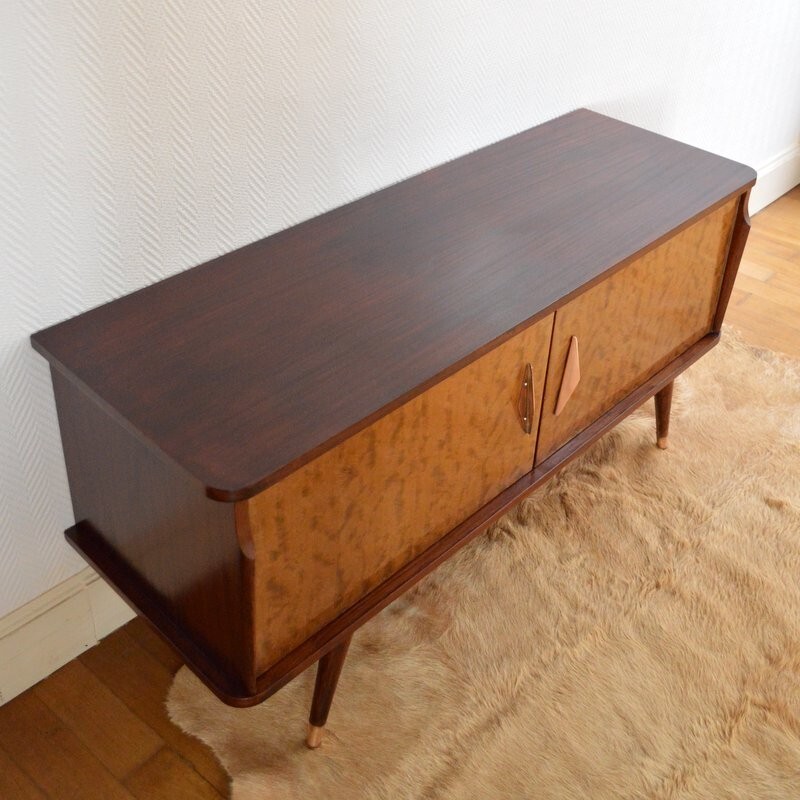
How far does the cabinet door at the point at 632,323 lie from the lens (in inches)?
49.8

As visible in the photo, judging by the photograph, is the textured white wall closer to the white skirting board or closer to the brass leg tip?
the white skirting board

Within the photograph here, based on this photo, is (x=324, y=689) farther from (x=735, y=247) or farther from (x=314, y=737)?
(x=735, y=247)

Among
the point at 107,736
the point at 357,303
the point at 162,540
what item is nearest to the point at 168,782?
the point at 107,736

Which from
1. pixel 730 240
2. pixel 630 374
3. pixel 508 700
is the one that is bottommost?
pixel 508 700

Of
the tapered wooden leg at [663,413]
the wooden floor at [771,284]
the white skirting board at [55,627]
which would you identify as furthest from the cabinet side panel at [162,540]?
the wooden floor at [771,284]

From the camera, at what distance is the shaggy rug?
1202 mm

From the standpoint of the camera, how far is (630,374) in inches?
57.1

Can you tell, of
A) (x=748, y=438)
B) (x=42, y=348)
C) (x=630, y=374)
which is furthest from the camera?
(x=748, y=438)

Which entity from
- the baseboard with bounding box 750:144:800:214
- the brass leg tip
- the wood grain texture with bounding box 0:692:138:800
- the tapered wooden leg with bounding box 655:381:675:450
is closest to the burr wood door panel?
the brass leg tip

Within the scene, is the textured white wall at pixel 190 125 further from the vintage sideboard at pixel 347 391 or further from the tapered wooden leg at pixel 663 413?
the tapered wooden leg at pixel 663 413

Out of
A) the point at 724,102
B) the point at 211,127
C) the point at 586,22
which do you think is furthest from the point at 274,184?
the point at 724,102

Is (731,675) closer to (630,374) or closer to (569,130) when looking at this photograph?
(630,374)

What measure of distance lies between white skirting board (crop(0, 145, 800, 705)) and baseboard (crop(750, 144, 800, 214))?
174cm

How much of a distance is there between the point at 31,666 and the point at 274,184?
2.21ft
